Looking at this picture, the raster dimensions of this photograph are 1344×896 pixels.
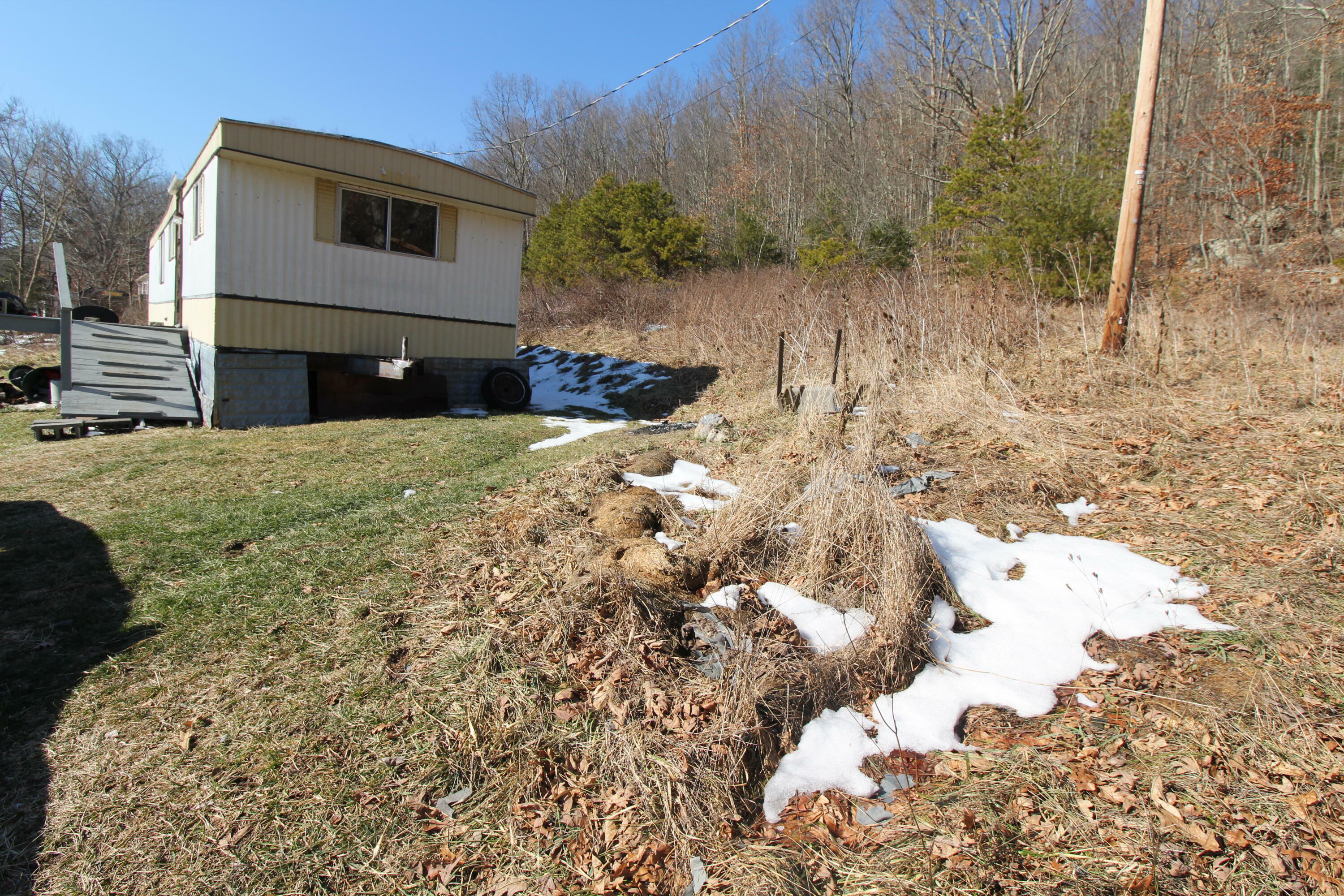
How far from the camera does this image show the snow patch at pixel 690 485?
4.30 meters

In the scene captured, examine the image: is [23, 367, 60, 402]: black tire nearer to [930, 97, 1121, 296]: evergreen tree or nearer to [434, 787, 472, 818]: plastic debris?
[434, 787, 472, 818]: plastic debris

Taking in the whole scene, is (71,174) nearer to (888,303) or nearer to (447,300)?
(447,300)

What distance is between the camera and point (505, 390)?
10.8m

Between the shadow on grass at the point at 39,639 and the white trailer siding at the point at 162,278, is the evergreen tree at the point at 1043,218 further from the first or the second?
the white trailer siding at the point at 162,278

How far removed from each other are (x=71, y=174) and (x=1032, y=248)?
4078 centimetres

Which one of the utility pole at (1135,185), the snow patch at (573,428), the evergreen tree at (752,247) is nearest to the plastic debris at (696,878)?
the snow patch at (573,428)

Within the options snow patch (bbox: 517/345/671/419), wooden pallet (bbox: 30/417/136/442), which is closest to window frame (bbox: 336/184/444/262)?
snow patch (bbox: 517/345/671/419)

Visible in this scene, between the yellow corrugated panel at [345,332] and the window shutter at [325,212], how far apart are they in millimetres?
952

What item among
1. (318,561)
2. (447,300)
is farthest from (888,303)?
(318,561)

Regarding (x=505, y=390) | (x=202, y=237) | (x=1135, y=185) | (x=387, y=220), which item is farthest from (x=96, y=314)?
(x=1135, y=185)

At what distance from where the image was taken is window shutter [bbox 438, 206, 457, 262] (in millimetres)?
10156

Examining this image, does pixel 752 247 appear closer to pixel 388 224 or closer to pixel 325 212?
pixel 388 224

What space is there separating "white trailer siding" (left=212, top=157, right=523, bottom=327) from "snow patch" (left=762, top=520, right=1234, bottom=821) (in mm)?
8162

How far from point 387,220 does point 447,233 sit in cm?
88
